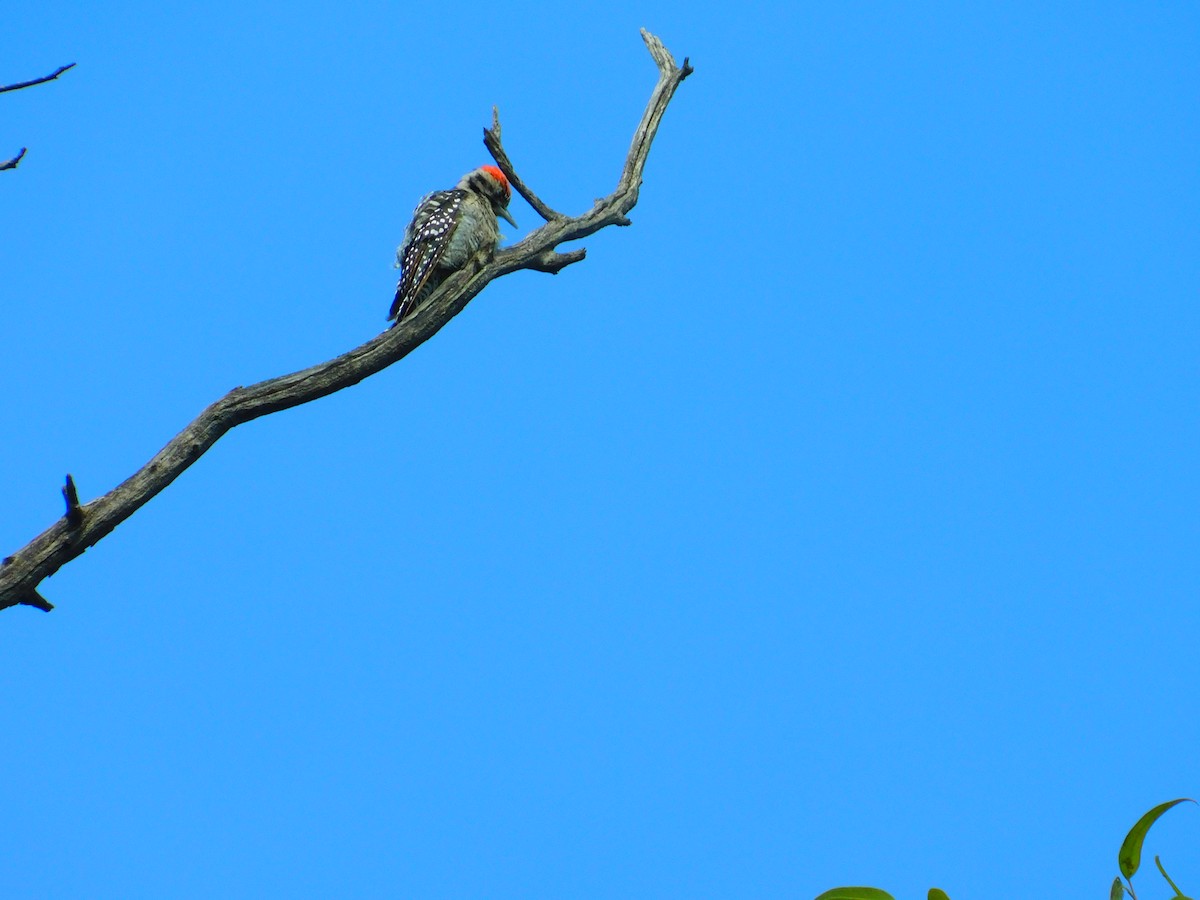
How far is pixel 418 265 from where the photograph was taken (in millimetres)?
5957

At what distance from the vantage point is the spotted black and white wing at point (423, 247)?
5836 millimetres

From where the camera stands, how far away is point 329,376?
5.08 metres

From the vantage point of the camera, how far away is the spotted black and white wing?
5.84 metres

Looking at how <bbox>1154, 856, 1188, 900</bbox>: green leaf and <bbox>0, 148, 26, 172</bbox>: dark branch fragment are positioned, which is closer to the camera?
<bbox>1154, 856, 1188, 900</bbox>: green leaf

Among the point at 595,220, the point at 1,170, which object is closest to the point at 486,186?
the point at 595,220

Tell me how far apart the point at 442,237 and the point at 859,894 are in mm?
5091

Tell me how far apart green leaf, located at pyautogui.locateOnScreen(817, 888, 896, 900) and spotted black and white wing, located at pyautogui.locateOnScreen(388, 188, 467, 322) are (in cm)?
462

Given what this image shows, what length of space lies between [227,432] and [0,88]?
1.67m

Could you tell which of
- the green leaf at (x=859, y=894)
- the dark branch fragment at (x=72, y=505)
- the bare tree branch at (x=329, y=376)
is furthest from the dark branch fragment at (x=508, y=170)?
the green leaf at (x=859, y=894)

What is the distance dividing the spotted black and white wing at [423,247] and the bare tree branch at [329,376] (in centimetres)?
16

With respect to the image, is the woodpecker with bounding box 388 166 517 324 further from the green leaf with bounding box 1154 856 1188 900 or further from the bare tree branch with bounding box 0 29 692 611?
the green leaf with bounding box 1154 856 1188 900

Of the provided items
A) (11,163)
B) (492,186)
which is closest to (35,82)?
(11,163)

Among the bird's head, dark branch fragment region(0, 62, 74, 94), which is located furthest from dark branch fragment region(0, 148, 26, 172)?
the bird's head

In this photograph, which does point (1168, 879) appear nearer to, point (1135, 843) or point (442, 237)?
point (1135, 843)
